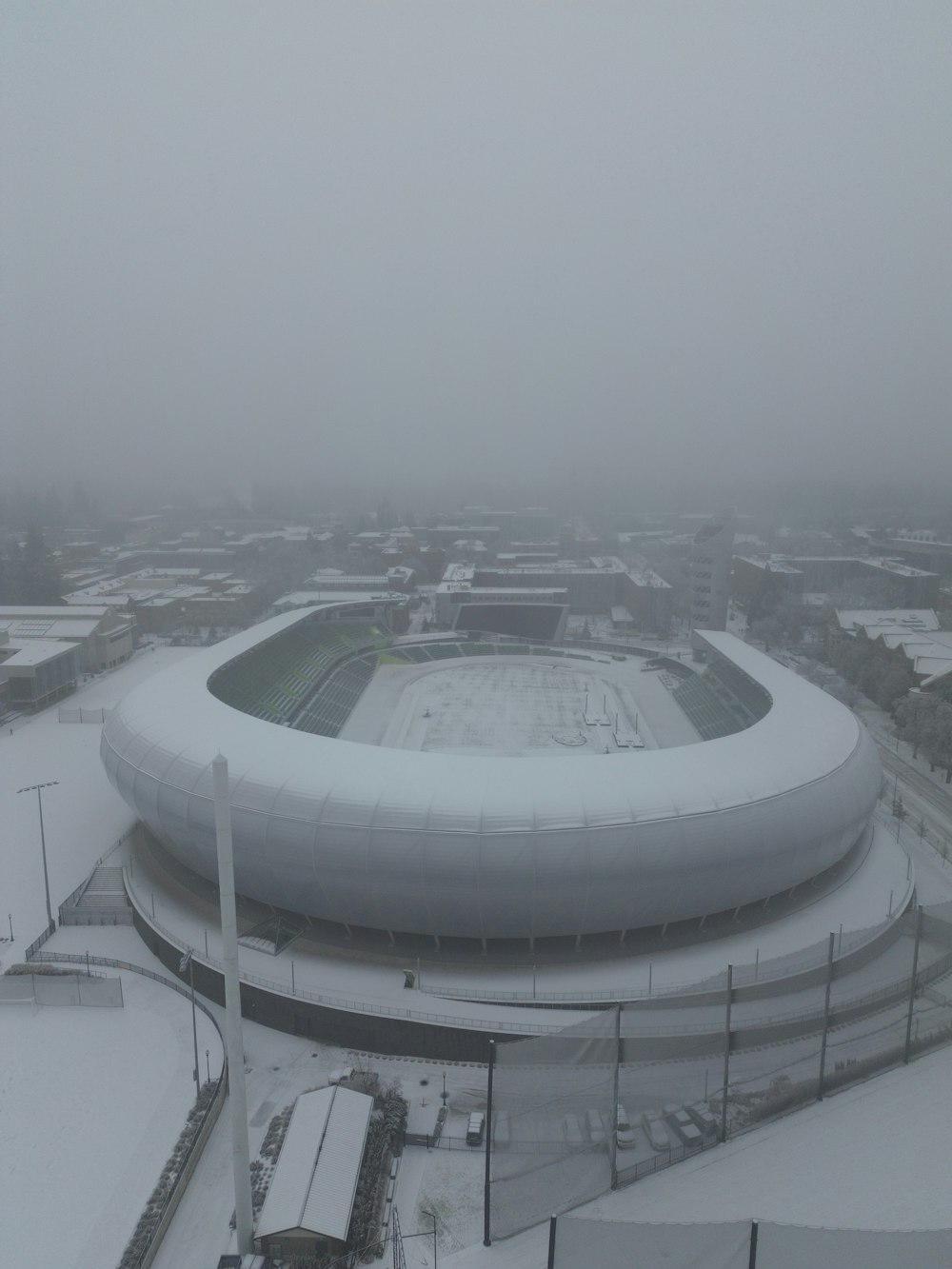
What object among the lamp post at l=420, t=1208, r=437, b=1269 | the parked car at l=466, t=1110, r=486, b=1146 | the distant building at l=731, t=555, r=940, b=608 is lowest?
the parked car at l=466, t=1110, r=486, b=1146

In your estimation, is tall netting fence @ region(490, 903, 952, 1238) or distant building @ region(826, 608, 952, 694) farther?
distant building @ region(826, 608, 952, 694)

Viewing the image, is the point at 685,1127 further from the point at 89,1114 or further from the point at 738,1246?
the point at 89,1114

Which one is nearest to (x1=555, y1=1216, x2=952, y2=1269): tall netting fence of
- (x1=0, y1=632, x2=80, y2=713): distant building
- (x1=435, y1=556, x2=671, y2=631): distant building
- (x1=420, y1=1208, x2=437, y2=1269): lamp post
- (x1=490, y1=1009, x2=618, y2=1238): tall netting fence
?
(x1=490, y1=1009, x2=618, y2=1238): tall netting fence

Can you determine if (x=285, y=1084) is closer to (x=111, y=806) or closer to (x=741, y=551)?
(x=111, y=806)

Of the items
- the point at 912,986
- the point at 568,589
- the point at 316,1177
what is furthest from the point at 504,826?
the point at 568,589

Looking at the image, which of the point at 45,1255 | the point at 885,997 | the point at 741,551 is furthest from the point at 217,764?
the point at 741,551

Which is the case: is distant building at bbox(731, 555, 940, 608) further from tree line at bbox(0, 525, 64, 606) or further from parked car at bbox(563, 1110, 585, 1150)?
tree line at bbox(0, 525, 64, 606)

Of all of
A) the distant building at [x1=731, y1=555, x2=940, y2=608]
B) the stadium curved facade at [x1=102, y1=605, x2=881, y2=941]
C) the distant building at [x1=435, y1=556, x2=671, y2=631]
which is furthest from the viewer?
the distant building at [x1=435, y1=556, x2=671, y2=631]
